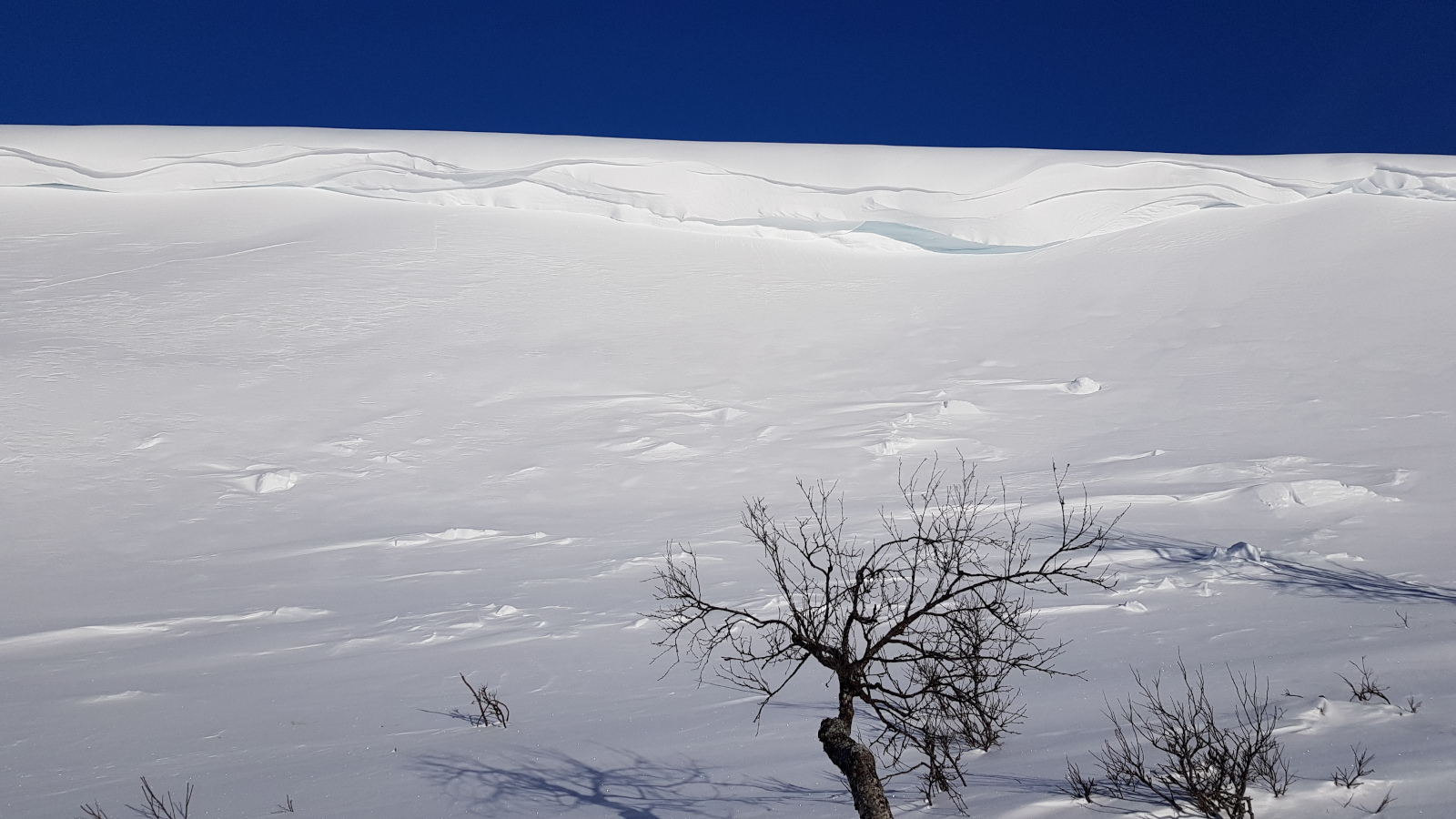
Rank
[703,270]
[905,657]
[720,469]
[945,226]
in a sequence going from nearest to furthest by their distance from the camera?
[905,657] → [720,469] → [703,270] → [945,226]

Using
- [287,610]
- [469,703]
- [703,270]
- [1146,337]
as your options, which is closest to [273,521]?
[287,610]

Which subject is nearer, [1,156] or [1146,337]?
[1146,337]

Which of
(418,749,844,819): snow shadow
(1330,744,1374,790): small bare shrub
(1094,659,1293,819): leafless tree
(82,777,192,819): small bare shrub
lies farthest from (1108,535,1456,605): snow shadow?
(82,777,192,819): small bare shrub

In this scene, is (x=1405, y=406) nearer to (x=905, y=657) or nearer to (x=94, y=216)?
(x=905, y=657)

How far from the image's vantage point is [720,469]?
34.5 ft

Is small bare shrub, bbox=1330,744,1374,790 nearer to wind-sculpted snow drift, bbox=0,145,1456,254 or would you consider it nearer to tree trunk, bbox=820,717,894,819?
tree trunk, bbox=820,717,894,819

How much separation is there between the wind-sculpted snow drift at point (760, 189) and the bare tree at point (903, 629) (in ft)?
29.9

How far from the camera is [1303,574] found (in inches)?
256

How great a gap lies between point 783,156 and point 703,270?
4522 mm

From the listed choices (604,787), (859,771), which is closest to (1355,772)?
(859,771)

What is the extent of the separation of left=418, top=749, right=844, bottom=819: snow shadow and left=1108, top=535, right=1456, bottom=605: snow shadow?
411 cm

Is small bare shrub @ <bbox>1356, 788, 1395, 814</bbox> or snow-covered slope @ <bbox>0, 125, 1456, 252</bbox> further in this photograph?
snow-covered slope @ <bbox>0, 125, 1456, 252</bbox>

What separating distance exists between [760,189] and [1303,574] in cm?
1366

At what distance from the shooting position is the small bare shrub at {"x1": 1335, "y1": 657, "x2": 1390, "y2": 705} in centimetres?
398
